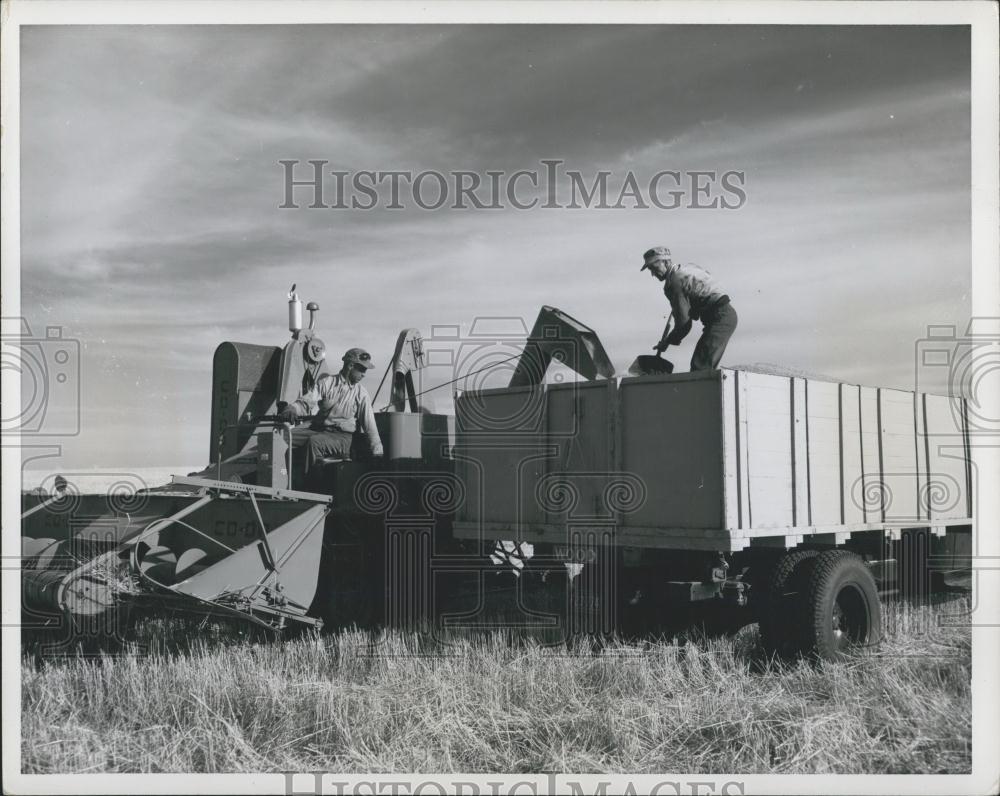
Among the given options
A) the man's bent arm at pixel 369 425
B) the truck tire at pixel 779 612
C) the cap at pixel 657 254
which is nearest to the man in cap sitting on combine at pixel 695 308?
the cap at pixel 657 254

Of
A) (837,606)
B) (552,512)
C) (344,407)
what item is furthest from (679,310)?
(344,407)

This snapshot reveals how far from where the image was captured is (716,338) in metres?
7.23

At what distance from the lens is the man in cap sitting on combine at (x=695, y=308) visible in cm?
723

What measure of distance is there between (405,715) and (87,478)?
11.1 feet

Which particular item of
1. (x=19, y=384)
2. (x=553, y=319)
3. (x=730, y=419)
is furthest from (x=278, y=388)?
(x=730, y=419)

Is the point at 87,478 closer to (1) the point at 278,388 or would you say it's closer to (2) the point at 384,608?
(1) the point at 278,388

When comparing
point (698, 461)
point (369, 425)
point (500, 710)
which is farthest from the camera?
point (369, 425)

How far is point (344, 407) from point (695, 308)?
329 cm

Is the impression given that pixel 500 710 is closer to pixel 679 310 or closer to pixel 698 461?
pixel 698 461

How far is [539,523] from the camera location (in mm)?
7363

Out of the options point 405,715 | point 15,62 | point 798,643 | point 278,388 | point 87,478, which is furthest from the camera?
point 278,388

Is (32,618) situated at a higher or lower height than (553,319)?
lower

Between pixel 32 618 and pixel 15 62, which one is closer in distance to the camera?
pixel 15 62

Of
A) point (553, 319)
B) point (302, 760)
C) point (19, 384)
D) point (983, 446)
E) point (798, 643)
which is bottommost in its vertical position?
point (302, 760)
